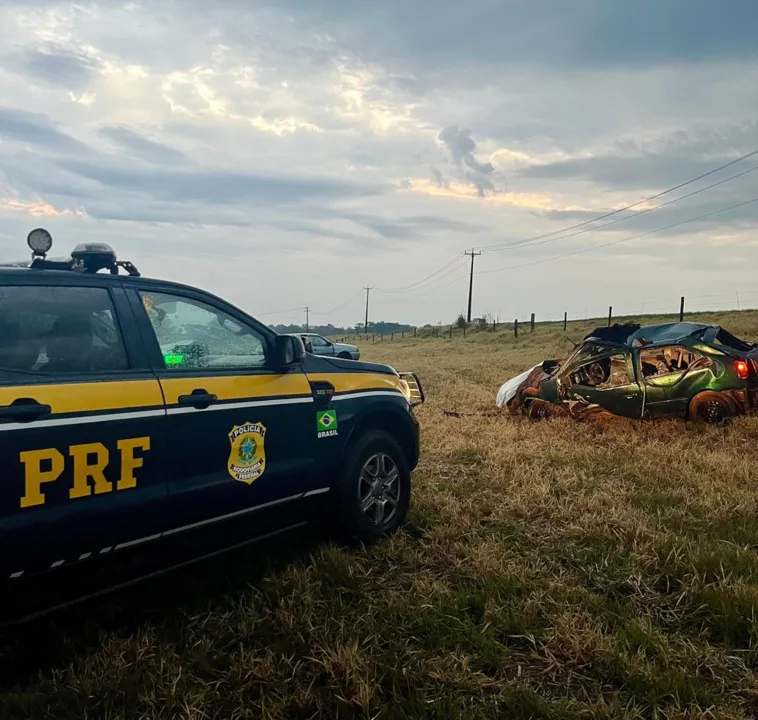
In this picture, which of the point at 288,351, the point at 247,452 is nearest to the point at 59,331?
the point at 247,452

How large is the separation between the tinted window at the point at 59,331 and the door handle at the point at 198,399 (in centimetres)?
32

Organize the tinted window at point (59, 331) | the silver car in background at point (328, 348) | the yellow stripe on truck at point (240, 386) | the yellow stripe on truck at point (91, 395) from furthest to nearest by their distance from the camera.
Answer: the silver car in background at point (328, 348) → the yellow stripe on truck at point (240, 386) → the tinted window at point (59, 331) → the yellow stripe on truck at point (91, 395)

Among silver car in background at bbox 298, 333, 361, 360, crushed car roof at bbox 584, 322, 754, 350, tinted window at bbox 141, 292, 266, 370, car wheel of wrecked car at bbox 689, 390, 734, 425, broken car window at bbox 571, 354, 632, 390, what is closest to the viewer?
tinted window at bbox 141, 292, 266, 370

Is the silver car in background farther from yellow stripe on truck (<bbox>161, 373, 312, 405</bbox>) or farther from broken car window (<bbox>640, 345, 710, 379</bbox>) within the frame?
yellow stripe on truck (<bbox>161, 373, 312, 405</bbox>)

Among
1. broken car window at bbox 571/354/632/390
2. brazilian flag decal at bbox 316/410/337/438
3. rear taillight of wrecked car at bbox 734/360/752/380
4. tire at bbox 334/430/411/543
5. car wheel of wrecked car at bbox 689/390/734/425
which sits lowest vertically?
tire at bbox 334/430/411/543

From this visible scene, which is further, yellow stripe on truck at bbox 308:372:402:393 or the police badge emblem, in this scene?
yellow stripe on truck at bbox 308:372:402:393

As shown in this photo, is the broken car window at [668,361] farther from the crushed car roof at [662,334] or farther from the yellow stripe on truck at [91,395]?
the yellow stripe on truck at [91,395]

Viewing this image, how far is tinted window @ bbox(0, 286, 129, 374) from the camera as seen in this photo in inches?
111

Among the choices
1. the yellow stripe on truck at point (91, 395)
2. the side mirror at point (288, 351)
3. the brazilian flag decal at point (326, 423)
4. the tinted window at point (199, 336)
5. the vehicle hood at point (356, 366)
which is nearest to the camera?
the yellow stripe on truck at point (91, 395)

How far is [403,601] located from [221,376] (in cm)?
153

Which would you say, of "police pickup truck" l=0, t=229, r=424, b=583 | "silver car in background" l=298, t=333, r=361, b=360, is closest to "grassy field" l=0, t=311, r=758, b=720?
"police pickup truck" l=0, t=229, r=424, b=583

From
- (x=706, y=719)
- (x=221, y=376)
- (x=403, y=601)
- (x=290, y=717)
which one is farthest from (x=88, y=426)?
(x=706, y=719)

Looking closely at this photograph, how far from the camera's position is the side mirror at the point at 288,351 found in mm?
3955

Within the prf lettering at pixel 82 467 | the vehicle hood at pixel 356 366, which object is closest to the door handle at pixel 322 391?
the vehicle hood at pixel 356 366
